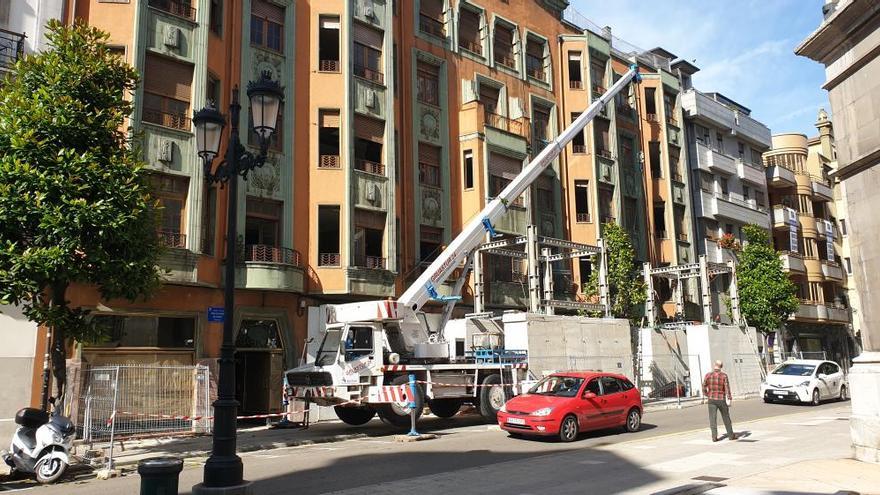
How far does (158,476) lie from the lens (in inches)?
275

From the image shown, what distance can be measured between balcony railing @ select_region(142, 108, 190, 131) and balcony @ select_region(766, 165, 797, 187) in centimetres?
4125

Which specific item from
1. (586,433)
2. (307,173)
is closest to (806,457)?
(586,433)

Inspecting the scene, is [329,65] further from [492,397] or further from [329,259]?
[492,397]

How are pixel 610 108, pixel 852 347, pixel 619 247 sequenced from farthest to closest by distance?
1. pixel 852 347
2. pixel 610 108
3. pixel 619 247

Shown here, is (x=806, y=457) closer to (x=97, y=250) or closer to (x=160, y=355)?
(x=97, y=250)

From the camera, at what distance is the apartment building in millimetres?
46047

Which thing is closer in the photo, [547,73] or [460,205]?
[460,205]

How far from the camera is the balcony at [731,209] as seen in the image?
136ft

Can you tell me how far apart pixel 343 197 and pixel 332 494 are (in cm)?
1529

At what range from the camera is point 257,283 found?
68.8 feet

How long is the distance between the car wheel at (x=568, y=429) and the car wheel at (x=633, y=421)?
6.52 feet

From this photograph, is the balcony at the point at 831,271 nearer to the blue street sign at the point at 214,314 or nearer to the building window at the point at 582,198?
the building window at the point at 582,198

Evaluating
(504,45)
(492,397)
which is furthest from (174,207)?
(504,45)

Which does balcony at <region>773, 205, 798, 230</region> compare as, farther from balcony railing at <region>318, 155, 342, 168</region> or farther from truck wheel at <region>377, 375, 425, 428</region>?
truck wheel at <region>377, 375, 425, 428</region>
